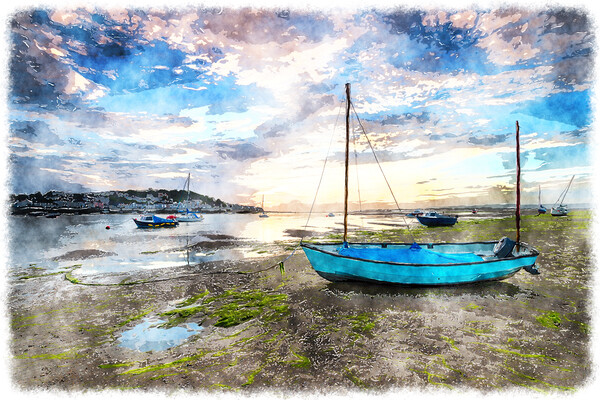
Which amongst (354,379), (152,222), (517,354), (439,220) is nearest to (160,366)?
(354,379)

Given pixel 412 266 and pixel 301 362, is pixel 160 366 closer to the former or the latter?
pixel 301 362

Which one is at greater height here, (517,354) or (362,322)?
(517,354)

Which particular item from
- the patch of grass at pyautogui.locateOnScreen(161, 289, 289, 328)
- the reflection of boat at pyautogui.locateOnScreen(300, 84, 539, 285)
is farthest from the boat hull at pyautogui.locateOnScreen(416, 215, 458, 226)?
the patch of grass at pyautogui.locateOnScreen(161, 289, 289, 328)

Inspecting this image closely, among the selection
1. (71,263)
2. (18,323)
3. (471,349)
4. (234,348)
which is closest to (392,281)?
(471,349)

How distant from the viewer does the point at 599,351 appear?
4.02 metres

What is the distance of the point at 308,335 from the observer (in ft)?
15.6

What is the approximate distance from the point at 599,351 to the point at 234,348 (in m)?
5.37

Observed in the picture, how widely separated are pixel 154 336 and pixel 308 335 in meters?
2.71

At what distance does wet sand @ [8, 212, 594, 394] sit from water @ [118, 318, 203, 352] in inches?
5.0

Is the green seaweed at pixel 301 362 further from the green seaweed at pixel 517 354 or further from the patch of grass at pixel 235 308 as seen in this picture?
the green seaweed at pixel 517 354

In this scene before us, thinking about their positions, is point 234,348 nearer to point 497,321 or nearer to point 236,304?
point 236,304

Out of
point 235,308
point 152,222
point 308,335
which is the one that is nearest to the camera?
point 308,335

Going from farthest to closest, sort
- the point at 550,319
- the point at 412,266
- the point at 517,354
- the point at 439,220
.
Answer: the point at 439,220 → the point at 412,266 → the point at 550,319 → the point at 517,354

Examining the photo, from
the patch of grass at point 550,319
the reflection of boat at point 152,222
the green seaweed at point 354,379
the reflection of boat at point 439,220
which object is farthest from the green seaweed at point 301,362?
the reflection of boat at point 152,222
